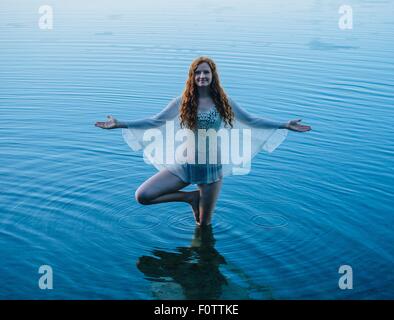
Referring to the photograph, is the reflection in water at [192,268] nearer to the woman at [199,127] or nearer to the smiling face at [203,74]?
the woman at [199,127]

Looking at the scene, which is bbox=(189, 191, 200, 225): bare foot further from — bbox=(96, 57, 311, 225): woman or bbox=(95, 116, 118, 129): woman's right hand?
bbox=(95, 116, 118, 129): woman's right hand

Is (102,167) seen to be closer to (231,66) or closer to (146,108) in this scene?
(146,108)

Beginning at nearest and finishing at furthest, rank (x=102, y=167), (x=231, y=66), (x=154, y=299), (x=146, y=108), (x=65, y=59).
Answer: (x=154, y=299) → (x=102, y=167) → (x=146, y=108) → (x=231, y=66) → (x=65, y=59)

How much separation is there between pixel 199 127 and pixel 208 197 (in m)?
0.94

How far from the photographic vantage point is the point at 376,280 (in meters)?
7.78

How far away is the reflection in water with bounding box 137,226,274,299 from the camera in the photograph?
7469mm

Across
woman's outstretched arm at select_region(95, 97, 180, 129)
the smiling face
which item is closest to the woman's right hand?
woman's outstretched arm at select_region(95, 97, 180, 129)

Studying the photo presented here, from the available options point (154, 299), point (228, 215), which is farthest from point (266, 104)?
point (154, 299)

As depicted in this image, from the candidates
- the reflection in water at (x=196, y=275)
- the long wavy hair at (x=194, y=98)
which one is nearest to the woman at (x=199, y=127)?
the long wavy hair at (x=194, y=98)

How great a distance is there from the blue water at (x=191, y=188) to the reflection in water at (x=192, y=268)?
2 cm

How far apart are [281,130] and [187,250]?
2.03 m

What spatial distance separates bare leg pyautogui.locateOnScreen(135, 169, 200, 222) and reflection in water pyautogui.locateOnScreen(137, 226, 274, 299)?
58 centimetres

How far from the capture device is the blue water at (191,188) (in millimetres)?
7855

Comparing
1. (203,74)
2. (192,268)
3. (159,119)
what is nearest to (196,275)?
(192,268)
